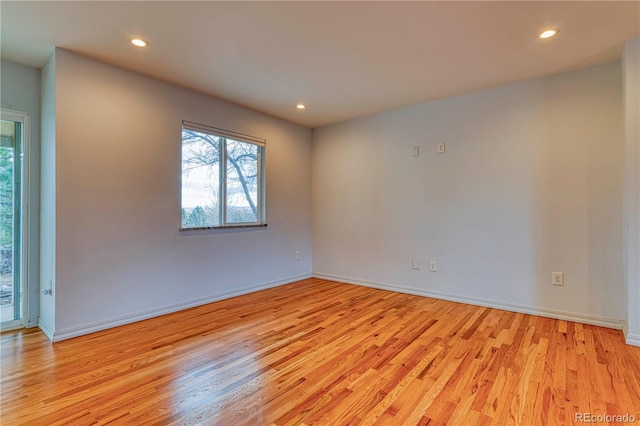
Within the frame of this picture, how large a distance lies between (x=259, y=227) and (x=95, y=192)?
1841 mm

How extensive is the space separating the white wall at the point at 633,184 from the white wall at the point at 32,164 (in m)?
4.88

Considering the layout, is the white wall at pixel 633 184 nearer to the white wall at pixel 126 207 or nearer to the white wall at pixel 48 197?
the white wall at pixel 126 207

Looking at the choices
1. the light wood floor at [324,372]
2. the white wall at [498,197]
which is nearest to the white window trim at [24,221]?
the light wood floor at [324,372]

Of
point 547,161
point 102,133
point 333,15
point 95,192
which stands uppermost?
point 333,15

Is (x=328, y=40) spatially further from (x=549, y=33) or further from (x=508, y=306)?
A: (x=508, y=306)

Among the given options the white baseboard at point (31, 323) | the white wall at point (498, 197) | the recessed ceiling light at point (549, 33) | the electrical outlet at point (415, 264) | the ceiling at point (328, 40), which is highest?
the ceiling at point (328, 40)

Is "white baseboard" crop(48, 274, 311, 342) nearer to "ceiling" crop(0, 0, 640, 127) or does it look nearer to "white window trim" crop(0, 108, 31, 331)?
"white window trim" crop(0, 108, 31, 331)

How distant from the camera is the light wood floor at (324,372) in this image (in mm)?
1595

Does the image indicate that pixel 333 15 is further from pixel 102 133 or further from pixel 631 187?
pixel 631 187

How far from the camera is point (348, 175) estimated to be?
14.7 ft

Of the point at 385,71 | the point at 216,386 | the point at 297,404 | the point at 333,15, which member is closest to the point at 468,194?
the point at 385,71

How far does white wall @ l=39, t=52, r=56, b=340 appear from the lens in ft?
8.15

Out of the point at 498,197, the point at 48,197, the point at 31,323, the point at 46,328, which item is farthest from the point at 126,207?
the point at 498,197

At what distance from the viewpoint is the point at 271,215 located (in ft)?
13.9
